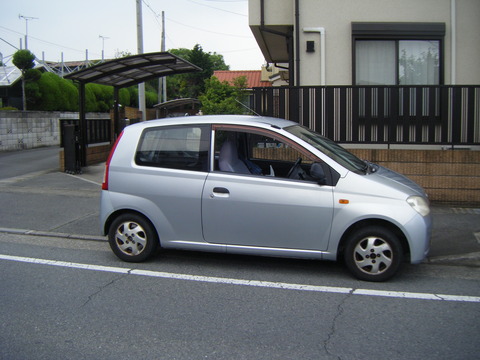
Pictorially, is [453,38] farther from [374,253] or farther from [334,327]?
[334,327]

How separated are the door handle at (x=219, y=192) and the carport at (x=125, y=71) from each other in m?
7.47

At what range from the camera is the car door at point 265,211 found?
5805 millimetres

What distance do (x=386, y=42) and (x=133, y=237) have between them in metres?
7.63

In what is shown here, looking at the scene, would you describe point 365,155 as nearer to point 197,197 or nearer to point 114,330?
point 197,197

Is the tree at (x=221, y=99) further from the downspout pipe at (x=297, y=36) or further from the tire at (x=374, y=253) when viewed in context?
the tire at (x=374, y=253)

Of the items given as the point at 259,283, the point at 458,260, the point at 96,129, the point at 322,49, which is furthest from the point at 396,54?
the point at 96,129

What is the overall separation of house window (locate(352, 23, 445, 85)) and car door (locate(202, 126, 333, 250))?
251 inches

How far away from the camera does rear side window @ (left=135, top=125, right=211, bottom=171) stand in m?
6.30

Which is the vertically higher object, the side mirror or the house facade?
the house facade

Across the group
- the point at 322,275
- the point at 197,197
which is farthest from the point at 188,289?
the point at 322,275

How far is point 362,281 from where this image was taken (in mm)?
5832

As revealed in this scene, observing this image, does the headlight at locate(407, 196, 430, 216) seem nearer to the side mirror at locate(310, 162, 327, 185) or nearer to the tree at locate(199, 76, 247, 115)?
the side mirror at locate(310, 162, 327, 185)

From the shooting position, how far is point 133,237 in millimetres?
6488

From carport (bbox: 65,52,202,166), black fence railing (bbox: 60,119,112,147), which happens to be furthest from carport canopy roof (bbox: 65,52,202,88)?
black fence railing (bbox: 60,119,112,147)
